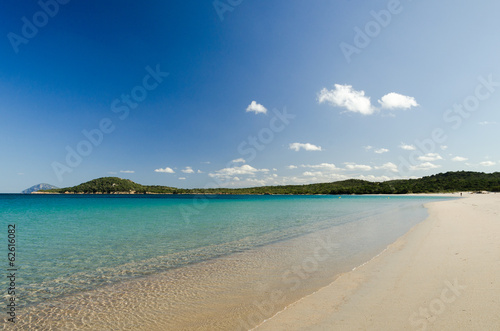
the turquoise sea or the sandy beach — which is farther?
the turquoise sea

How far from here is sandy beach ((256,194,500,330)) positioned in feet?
15.2

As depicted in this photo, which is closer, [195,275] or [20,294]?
[20,294]

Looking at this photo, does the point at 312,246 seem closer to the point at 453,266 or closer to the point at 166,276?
the point at 453,266

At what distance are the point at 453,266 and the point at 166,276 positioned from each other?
9421 mm

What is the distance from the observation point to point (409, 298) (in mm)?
5734

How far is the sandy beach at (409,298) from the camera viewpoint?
Answer: 15.2 ft

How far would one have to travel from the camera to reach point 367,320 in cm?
477

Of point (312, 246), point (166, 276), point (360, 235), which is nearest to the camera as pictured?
point (166, 276)

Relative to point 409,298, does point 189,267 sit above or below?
below

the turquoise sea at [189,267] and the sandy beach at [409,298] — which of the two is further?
the turquoise sea at [189,267]

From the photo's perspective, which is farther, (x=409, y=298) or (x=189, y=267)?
(x=189, y=267)

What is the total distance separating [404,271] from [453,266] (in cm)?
158

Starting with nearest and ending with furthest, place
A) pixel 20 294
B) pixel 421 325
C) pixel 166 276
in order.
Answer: pixel 421 325
pixel 20 294
pixel 166 276

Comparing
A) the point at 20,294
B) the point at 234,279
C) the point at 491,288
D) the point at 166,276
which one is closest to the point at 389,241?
the point at 491,288
